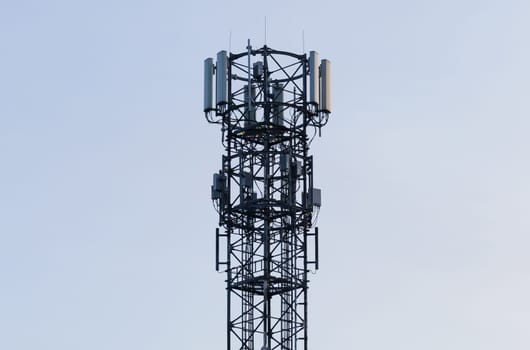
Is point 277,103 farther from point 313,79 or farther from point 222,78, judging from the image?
point 222,78

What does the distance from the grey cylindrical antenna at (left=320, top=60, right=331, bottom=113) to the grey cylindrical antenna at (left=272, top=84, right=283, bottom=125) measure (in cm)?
272

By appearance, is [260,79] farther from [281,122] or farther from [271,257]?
[271,257]

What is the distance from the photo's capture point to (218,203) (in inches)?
5679

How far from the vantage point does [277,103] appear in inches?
5689

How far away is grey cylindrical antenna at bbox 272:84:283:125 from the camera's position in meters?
145

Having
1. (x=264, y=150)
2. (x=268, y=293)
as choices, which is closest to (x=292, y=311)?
(x=268, y=293)

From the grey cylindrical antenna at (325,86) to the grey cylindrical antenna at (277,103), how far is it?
2.72m

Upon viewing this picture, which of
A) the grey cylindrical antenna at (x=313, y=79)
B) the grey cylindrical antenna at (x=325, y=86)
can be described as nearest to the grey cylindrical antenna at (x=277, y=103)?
the grey cylindrical antenna at (x=313, y=79)

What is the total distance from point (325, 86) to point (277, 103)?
362cm

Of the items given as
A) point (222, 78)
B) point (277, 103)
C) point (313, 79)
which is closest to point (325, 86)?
point (313, 79)

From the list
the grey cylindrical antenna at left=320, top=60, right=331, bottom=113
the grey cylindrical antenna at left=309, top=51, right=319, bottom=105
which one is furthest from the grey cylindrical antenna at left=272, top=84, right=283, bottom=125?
the grey cylindrical antenna at left=320, top=60, right=331, bottom=113

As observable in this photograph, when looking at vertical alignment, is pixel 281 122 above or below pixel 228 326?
above

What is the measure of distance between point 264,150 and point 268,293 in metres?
9.50

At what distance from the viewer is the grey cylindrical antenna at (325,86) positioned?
5728 inches
